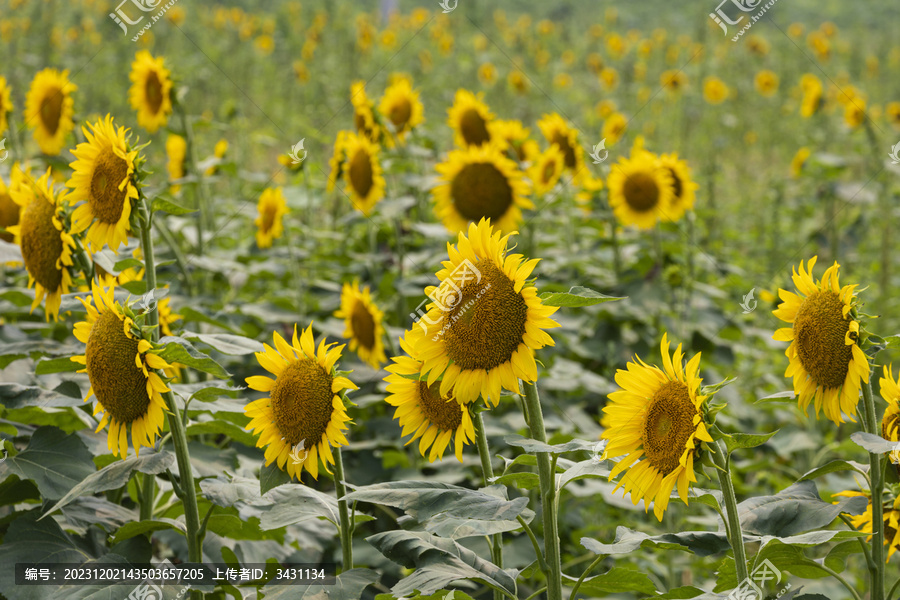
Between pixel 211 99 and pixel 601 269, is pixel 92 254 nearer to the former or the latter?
pixel 601 269

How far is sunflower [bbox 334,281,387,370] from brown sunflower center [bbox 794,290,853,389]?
1491 millimetres

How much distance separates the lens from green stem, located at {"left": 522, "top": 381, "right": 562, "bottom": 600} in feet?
4.69

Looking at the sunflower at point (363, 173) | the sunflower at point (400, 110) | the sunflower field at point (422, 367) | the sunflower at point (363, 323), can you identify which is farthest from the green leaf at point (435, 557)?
the sunflower at point (400, 110)

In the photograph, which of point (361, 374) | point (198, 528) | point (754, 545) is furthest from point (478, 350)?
point (754, 545)

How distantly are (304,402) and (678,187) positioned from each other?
8.73ft

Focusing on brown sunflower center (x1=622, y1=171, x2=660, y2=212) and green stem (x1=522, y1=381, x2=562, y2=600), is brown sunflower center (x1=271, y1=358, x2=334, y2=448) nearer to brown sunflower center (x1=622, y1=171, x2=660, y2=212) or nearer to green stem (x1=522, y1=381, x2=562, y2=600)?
green stem (x1=522, y1=381, x2=562, y2=600)

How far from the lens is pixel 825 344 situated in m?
1.45

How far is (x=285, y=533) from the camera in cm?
194

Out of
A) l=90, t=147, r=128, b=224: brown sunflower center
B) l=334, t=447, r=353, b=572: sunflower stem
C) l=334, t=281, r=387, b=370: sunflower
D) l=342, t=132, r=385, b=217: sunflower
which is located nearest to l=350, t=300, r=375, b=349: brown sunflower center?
l=334, t=281, r=387, b=370: sunflower

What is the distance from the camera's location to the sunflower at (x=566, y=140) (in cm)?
371

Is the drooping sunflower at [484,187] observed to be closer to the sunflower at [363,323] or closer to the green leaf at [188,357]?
the sunflower at [363,323]

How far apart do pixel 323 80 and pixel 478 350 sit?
5.23m

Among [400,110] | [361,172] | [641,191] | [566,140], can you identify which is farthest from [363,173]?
[641,191]

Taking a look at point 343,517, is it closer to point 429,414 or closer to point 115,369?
point 429,414
